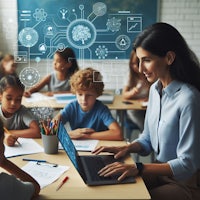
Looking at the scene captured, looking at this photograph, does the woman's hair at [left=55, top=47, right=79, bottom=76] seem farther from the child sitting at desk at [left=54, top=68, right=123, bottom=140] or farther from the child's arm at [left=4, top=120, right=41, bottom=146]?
Answer: the child's arm at [left=4, top=120, right=41, bottom=146]

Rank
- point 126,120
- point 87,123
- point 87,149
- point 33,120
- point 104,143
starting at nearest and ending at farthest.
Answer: point 87,149
point 104,143
point 33,120
point 87,123
point 126,120

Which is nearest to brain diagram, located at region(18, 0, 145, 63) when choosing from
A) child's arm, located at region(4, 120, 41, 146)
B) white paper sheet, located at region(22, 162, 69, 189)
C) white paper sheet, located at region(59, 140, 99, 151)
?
child's arm, located at region(4, 120, 41, 146)

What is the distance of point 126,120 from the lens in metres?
3.12

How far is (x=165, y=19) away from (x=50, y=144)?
1.14 m

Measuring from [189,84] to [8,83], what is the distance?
105 centimetres

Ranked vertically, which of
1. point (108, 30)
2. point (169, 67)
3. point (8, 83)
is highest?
point (108, 30)

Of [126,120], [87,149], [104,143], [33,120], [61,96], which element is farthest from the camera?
[126,120]

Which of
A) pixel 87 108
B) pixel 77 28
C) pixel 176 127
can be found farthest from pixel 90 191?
pixel 77 28

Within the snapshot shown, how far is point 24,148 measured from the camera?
5.30 feet

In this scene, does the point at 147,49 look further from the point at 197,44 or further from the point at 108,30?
the point at 197,44

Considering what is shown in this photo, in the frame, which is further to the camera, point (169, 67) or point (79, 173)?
point (169, 67)

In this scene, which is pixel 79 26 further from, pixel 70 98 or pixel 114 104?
pixel 114 104

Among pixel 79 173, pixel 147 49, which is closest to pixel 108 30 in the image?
pixel 147 49

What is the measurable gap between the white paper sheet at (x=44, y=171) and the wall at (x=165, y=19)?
2.51 ft
